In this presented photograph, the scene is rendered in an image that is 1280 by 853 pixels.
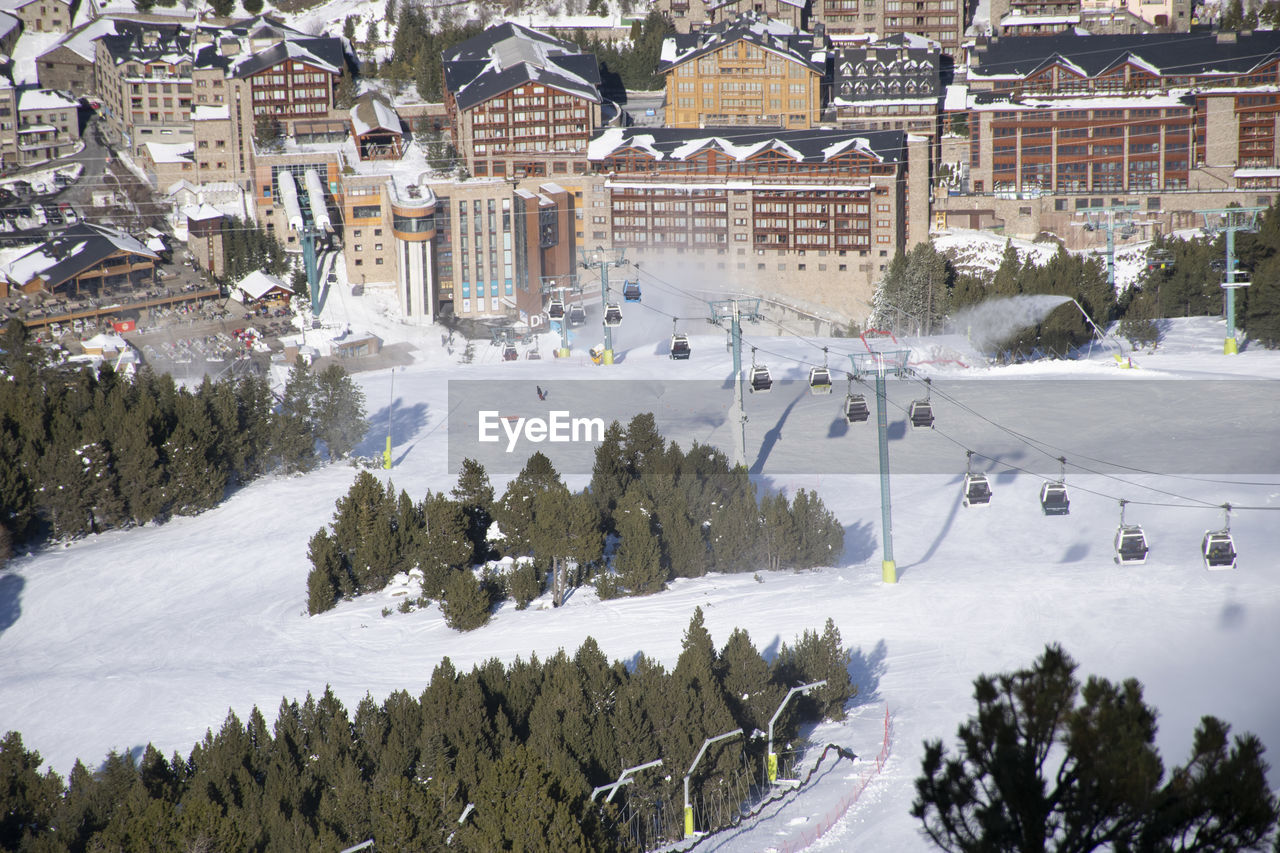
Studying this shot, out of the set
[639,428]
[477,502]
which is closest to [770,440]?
[639,428]

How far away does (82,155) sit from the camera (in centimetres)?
9475

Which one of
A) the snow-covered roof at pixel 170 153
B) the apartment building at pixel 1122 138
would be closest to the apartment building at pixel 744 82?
the apartment building at pixel 1122 138

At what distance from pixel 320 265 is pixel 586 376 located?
27.7 meters

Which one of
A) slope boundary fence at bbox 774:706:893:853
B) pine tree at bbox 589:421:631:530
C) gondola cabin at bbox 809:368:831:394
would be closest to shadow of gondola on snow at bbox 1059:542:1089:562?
gondola cabin at bbox 809:368:831:394

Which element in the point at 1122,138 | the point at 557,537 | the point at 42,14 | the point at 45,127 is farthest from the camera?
the point at 42,14

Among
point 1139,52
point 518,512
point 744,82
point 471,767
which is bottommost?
point 471,767

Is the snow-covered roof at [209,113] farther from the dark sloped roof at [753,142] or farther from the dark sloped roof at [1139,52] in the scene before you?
the dark sloped roof at [1139,52]

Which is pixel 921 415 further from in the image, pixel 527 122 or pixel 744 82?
pixel 744 82

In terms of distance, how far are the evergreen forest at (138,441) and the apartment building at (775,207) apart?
100 feet

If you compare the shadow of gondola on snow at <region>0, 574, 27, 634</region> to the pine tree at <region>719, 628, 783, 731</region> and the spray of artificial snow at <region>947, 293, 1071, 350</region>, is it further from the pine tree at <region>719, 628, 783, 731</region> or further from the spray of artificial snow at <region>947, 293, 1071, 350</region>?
the spray of artificial snow at <region>947, 293, 1071, 350</region>

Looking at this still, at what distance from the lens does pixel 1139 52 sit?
84375 millimetres

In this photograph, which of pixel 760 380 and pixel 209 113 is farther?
pixel 209 113

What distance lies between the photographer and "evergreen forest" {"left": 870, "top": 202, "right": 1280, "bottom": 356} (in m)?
59.7

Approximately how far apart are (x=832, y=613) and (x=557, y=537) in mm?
7653
